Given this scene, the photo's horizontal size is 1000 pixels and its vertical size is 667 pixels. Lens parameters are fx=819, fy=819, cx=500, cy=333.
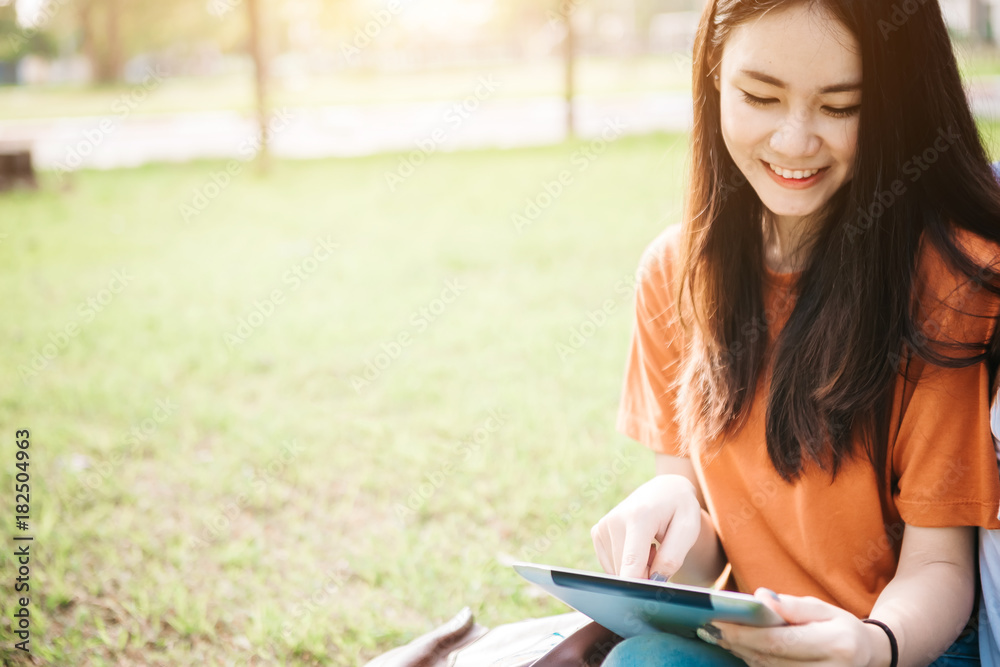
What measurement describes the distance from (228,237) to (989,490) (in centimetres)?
693

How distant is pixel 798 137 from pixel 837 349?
1.13 ft

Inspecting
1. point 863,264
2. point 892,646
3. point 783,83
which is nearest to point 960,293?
point 863,264

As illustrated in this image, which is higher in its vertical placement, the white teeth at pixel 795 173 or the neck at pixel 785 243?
the white teeth at pixel 795 173

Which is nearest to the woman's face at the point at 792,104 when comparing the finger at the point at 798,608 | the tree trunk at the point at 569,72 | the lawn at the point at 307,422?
the finger at the point at 798,608

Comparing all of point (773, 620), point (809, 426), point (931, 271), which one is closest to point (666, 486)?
point (809, 426)

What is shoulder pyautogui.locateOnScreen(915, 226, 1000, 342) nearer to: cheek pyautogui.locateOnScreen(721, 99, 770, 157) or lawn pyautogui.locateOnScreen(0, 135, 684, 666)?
cheek pyautogui.locateOnScreen(721, 99, 770, 157)

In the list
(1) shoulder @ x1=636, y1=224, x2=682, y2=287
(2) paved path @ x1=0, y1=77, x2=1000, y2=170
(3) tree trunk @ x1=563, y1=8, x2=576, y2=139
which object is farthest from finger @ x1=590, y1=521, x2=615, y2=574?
(3) tree trunk @ x1=563, y1=8, x2=576, y2=139

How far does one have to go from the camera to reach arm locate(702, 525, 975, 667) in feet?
3.44

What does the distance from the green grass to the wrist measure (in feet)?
3.92

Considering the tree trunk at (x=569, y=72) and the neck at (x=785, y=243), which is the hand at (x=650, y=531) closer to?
the neck at (x=785, y=243)

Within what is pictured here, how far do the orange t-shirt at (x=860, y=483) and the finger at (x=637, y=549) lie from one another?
0.21m

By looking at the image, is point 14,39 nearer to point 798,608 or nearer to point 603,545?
point 603,545

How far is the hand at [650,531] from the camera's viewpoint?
1.32 metres

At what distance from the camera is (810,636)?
3.42ft
